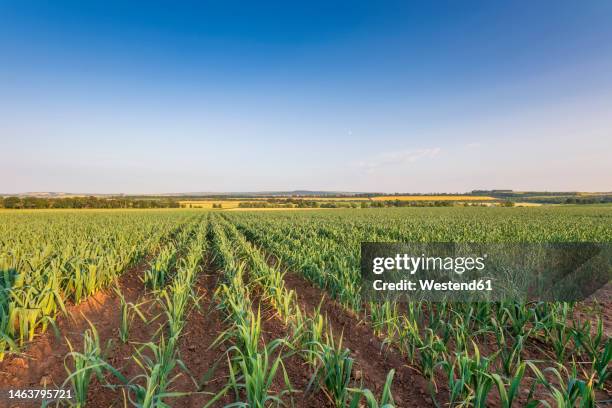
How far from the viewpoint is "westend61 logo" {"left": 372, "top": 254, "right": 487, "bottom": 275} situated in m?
6.74

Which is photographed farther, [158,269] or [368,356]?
[158,269]

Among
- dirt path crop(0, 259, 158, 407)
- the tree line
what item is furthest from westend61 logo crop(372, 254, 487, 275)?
the tree line

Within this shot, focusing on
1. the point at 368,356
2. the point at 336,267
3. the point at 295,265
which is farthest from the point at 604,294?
the point at 295,265

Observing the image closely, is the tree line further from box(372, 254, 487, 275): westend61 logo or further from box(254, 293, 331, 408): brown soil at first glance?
box(254, 293, 331, 408): brown soil

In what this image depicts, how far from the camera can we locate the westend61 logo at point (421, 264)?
674 cm

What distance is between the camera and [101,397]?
111 inches

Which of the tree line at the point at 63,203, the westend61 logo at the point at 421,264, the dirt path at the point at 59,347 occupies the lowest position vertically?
the dirt path at the point at 59,347

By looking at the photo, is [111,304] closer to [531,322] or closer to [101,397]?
[101,397]

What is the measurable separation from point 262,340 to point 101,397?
190 cm

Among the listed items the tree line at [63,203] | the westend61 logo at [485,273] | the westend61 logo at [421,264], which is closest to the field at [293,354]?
the westend61 logo at [485,273]

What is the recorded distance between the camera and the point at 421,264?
24.9 feet

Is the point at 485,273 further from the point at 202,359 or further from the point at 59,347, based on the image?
the point at 59,347

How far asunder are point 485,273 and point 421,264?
152cm

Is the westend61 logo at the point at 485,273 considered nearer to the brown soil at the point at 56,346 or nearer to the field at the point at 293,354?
the field at the point at 293,354
